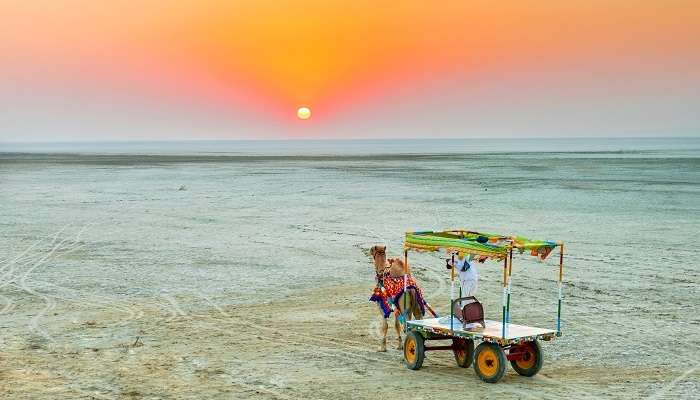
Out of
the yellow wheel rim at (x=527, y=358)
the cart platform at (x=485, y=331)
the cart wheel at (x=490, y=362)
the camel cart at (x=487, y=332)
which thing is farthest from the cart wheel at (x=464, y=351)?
the yellow wheel rim at (x=527, y=358)

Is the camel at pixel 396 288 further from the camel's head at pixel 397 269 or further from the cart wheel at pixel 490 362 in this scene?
the cart wheel at pixel 490 362

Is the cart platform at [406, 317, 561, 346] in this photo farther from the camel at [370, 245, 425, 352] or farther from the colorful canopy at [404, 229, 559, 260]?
the colorful canopy at [404, 229, 559, 260]

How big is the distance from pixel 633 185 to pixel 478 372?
44.4 metres

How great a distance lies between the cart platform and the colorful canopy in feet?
3.72

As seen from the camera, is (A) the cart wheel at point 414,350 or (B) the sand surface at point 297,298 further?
(A) the cart wheel at point 414,350

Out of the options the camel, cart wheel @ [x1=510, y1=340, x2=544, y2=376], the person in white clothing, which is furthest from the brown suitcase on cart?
the camel

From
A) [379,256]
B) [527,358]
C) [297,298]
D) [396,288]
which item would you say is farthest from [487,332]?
[297,298]

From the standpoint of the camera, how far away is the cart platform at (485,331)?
485 inches

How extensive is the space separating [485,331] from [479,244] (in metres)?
1.32

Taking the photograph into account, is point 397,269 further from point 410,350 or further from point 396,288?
point 410,350

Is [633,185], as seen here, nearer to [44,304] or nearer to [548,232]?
[548,232]

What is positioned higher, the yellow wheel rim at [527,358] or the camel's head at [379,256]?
the camel's head at [379,256]

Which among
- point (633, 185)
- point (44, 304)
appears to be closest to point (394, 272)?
point (44, 304)

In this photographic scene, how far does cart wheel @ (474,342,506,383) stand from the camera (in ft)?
40.1
